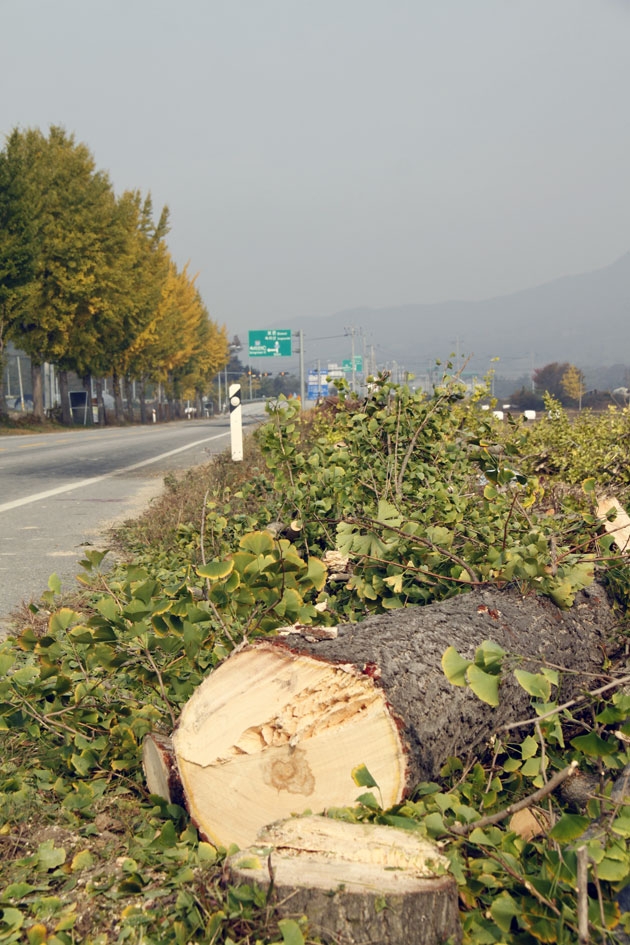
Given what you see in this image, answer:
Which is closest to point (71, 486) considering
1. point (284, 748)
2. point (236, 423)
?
point (236, 423)

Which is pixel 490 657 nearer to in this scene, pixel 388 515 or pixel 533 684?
pixel 533 684

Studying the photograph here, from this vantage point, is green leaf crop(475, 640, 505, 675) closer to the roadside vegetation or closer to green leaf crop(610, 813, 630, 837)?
the roadside vegetation

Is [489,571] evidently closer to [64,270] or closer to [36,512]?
[36,512]

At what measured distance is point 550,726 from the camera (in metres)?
2.38

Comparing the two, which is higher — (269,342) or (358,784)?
(269,342)

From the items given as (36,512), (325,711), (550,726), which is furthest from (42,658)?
(36,512)

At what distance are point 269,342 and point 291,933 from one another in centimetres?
5679

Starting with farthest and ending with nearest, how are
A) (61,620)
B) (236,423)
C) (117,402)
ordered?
(117,402), (236,423), (61,620)

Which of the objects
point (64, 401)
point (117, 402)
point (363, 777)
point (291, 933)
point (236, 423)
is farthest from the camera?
point (117, 402)

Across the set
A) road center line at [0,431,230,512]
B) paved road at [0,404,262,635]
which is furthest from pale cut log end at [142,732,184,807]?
road center line at [0,431,230,512]

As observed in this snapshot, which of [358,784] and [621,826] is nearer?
[621,826]

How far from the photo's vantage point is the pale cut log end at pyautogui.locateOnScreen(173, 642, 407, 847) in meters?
2.36

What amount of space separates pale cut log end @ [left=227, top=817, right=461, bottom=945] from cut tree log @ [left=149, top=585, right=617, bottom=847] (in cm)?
28

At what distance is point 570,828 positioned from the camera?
186cm
